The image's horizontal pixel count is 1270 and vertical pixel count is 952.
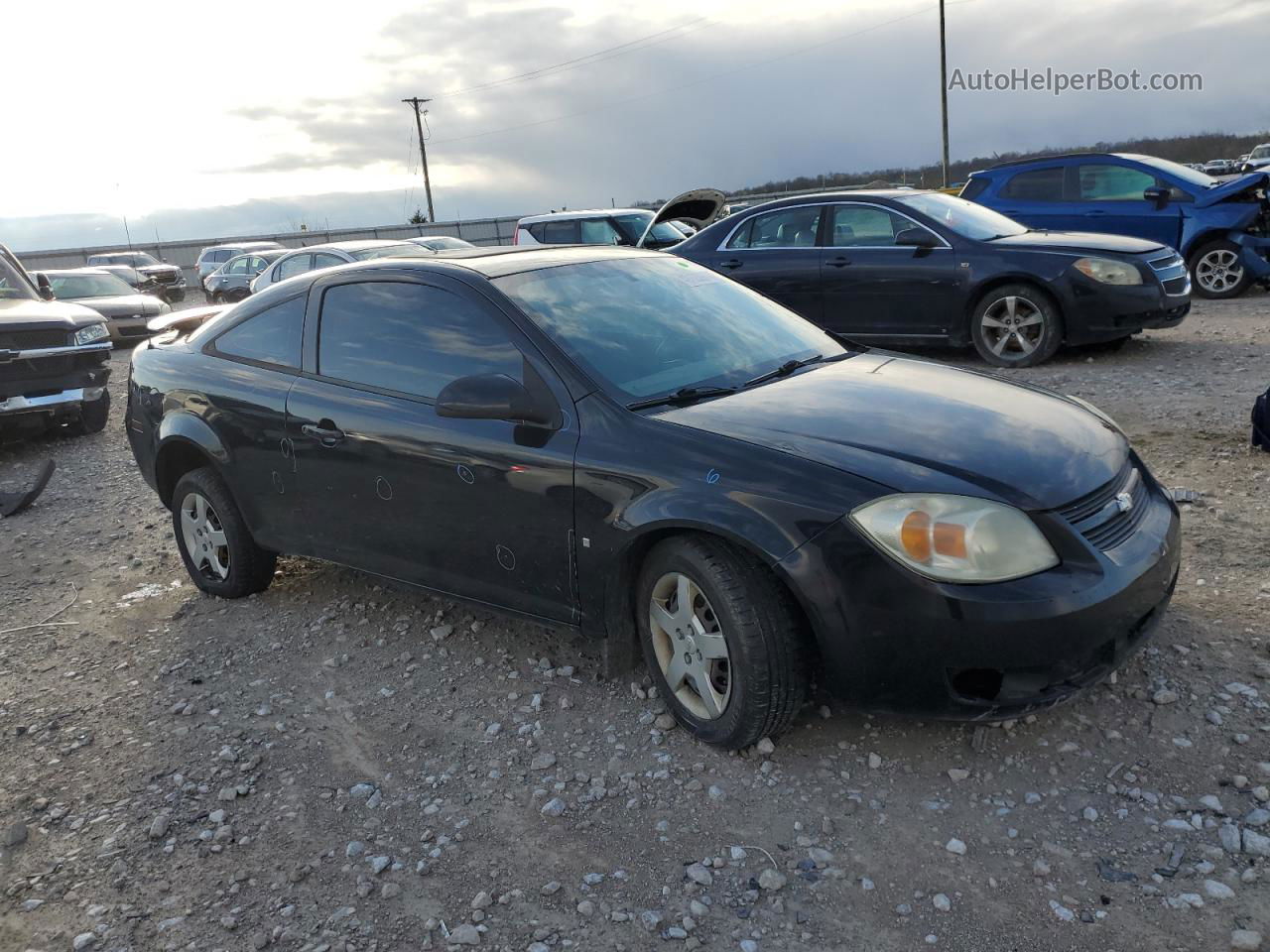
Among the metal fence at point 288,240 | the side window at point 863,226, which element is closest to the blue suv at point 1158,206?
the side window at point 863,226

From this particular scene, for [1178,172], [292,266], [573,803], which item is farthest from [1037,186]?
[573,803]

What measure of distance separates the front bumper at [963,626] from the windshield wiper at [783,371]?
39.4 inches

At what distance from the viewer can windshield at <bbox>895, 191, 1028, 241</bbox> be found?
910cm

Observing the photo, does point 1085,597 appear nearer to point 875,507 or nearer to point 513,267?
point 875,507

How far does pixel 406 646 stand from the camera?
445 centimetres

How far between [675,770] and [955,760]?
0.86 meters

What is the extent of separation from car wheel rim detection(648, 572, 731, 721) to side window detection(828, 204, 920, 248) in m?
6.75

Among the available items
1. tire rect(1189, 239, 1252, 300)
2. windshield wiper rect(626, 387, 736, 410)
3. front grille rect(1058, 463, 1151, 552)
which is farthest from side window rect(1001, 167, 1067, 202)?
windshield wiper rect(626, 387, 736, 410)

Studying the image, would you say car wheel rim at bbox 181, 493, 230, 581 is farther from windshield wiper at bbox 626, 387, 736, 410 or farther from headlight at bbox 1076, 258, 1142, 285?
headlight at bbox 1076, 258, 1142, 285

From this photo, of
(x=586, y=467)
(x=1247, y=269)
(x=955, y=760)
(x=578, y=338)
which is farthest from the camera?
(x=1247, y=269)

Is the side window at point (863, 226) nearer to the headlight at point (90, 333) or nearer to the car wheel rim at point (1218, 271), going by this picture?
the car wheel rim at point (1218, 271)

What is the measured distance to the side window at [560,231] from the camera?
1559 cm

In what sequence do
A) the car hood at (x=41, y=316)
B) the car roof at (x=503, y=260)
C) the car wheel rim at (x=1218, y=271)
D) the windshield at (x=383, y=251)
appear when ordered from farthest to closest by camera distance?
the windshield at (x=383, y=251)
the car wheel rim at (x=1218, y=271)
the car hood at (x=41, y=316)
the car roof at (x=503, y=260)

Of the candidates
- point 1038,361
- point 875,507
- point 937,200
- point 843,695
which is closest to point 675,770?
point 843,695
